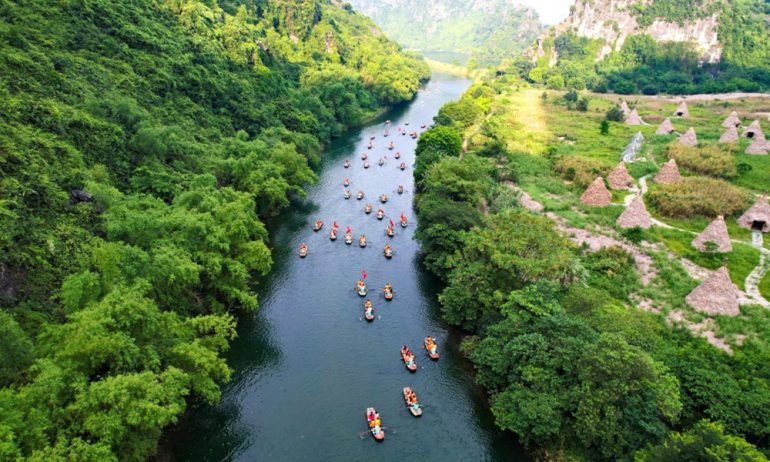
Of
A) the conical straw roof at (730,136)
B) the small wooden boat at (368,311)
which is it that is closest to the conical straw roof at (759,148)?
the conical straw roof at (730,136)

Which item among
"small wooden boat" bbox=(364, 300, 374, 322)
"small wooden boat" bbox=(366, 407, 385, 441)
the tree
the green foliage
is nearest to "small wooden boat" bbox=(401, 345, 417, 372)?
"small wooden boat" bbox=(366, 407, 385, 441)

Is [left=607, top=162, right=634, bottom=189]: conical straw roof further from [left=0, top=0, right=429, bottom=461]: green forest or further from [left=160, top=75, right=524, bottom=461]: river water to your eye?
[left=0, top=0, right=429, bottom=461]: green forest

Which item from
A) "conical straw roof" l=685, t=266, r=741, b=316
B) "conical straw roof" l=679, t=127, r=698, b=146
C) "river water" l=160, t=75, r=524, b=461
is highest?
"conical straw roof" l=679, t=127, r=698, b=146

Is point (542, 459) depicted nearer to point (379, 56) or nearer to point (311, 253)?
point (311, 253)

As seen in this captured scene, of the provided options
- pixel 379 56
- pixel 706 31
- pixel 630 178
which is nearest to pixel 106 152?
pixel 630 178

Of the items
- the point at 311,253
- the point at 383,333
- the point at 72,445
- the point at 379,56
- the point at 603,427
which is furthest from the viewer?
the point at 379,56

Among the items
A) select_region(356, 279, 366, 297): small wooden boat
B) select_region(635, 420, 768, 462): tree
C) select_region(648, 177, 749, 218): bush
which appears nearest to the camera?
select_region(635, 420, 768, 462): tree

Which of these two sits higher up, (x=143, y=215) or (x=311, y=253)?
(x=143, y=215)
